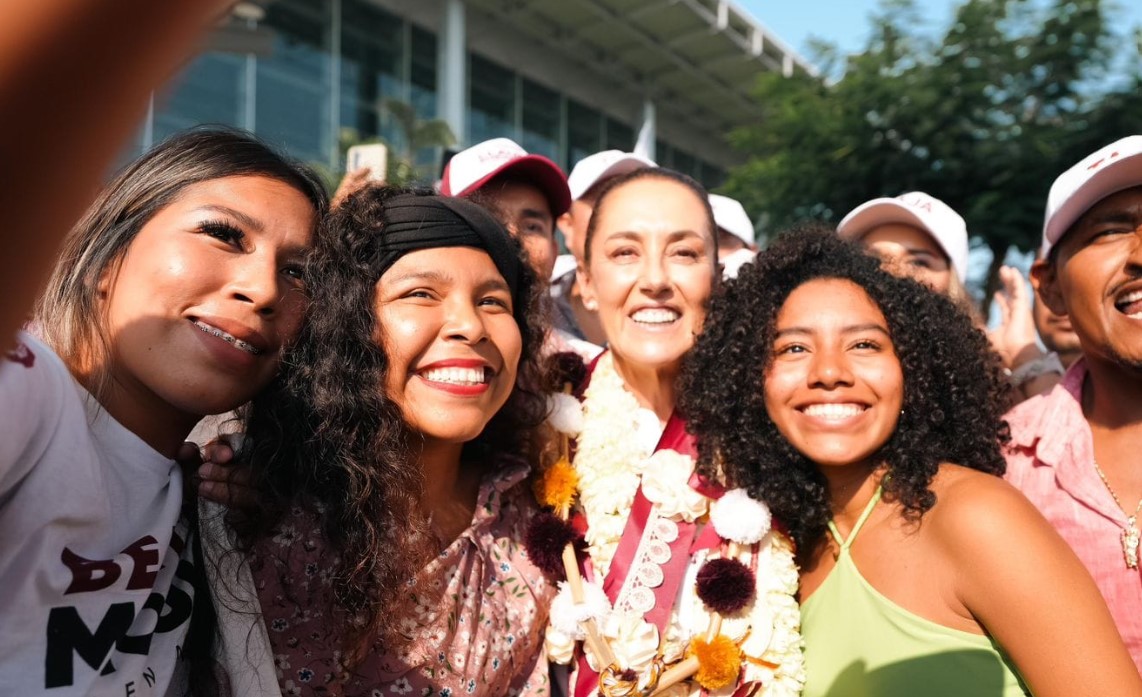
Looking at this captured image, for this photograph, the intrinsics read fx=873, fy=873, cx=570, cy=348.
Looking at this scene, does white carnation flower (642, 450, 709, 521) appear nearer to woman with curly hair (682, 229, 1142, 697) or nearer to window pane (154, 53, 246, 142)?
woman with curly hair (682, 229, 1142, 697)

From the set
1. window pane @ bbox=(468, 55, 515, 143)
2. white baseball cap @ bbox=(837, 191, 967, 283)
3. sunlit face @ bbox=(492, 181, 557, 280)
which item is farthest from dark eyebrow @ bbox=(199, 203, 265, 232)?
window pane @ bbox=(468, 55, 515, 143)

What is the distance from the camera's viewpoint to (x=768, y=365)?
279 cm

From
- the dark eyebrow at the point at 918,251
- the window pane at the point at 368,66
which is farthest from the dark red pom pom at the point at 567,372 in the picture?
the window pane at the point at 368,66

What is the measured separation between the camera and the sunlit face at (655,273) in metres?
3.12

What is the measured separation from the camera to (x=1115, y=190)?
2742 mm

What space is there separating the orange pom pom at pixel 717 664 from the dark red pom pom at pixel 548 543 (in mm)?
484

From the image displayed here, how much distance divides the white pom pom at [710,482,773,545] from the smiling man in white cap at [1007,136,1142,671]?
87 centimetres

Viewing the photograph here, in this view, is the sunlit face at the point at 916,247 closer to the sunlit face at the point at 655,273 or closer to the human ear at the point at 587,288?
the sunlit face at the point at 655,273

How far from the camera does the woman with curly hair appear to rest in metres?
2.10

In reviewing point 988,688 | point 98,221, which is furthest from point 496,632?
point 98,221

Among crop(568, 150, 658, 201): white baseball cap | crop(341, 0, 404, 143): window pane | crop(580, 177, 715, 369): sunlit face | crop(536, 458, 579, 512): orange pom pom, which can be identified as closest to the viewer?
crop(536, 458, 579, 512): orange pom pom

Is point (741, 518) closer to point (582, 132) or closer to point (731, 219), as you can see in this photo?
point (731, 219)

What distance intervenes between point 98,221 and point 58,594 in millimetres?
914

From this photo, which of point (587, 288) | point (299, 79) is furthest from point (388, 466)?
point (299, 79)
